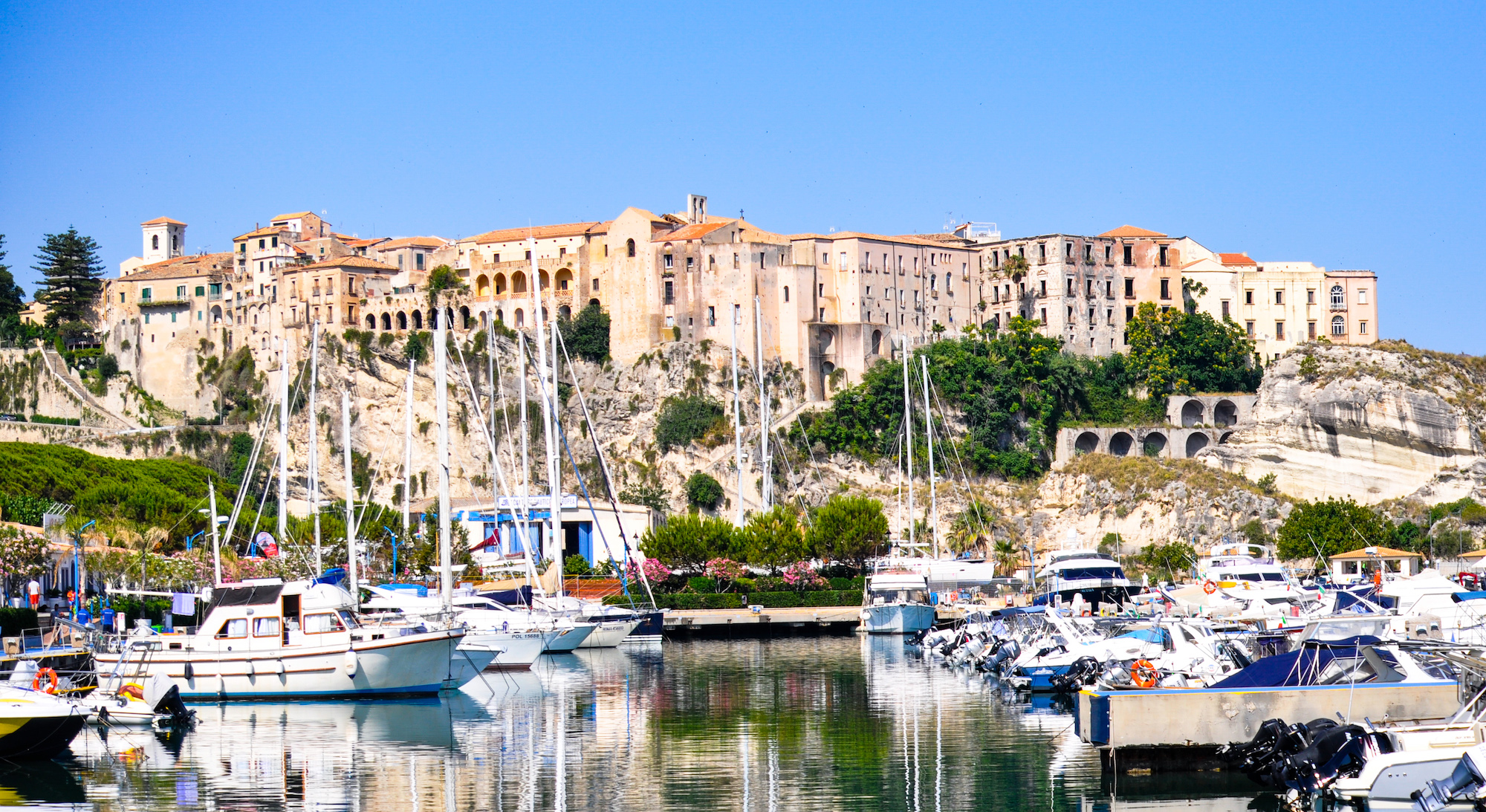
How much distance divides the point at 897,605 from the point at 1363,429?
42678mm

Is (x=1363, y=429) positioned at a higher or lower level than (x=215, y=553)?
higher

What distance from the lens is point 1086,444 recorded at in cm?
9925

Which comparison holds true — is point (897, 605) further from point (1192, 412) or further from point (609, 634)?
point (1192, 412)

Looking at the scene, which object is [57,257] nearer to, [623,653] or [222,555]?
[222,555]

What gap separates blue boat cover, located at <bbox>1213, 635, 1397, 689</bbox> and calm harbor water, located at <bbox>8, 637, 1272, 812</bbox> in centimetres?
188

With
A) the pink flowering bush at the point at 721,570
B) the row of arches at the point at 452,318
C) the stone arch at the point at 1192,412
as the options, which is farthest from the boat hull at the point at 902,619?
the row of arches at the point at 452,318

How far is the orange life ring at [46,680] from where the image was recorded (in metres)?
34.3

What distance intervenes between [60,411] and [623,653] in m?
72.8

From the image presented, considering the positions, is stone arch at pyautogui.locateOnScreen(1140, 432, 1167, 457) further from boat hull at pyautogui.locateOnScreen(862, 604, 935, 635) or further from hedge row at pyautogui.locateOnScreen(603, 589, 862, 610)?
boat hull at pyautogui.locateOnScreen(862, 604, 935, 635)

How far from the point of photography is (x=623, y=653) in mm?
56125

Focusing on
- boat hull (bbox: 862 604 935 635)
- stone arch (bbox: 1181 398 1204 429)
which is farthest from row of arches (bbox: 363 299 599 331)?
boat hull (bbox: 862 604 935 635)

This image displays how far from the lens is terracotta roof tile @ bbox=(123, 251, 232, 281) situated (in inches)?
4818

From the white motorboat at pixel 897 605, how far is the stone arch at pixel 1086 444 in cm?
3525

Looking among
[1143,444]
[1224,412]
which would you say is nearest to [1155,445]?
[1143,444]
